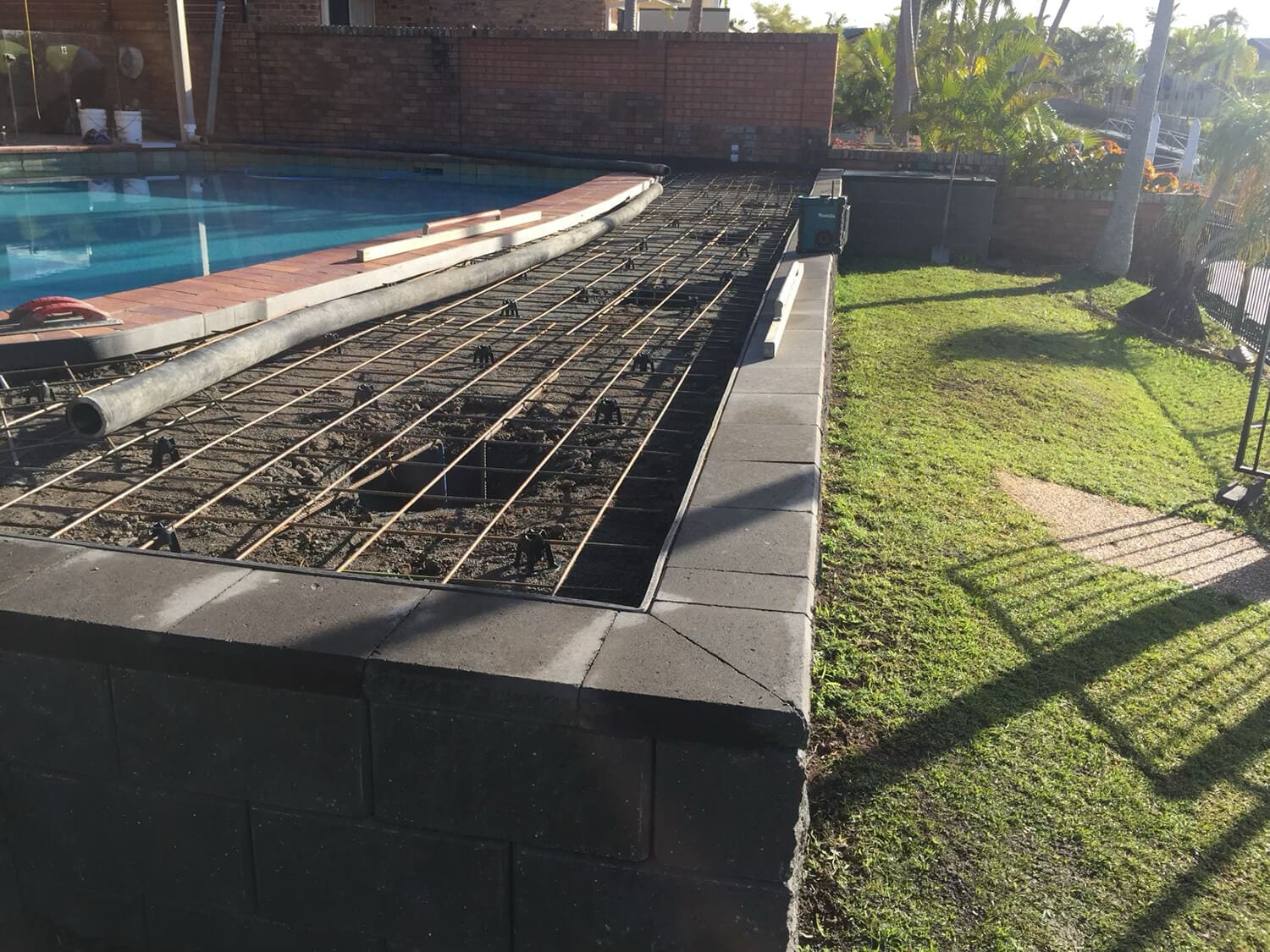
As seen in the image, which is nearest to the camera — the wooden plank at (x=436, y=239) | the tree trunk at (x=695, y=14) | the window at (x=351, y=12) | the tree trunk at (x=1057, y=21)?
the wooden plank at (x=436, y=239)

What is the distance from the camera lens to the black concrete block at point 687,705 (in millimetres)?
1977

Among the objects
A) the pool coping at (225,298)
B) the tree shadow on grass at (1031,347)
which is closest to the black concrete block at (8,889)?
the pool coping at (225,298)

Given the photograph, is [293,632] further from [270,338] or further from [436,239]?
[436,239]

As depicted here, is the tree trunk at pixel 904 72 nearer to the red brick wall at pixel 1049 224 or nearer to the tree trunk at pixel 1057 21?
the red brick wall at pixel 1049 224

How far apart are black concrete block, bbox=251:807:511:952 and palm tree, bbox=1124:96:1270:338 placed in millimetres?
11219

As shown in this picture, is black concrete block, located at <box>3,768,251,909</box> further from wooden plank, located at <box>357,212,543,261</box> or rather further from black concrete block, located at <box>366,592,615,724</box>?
wooden plank, located at <box>357,212,543,261</box>

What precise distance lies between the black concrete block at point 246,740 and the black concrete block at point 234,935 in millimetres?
341

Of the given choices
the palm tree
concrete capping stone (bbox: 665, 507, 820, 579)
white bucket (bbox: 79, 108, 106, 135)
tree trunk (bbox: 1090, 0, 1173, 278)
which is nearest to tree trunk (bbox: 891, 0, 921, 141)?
tree trunk (bbox: 1090, 0, 1173, 278)

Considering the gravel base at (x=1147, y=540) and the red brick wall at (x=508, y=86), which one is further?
the red brick wall at (x=508, y=86)

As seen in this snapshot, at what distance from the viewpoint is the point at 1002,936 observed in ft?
8.08

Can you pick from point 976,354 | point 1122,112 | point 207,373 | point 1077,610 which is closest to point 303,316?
point 207,373

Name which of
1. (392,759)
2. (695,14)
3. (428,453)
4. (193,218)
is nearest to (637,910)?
(392,759)

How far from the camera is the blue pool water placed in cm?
995

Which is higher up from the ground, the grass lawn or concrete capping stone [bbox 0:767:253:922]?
concrete capping stone [bbox 0:767:253:922]
